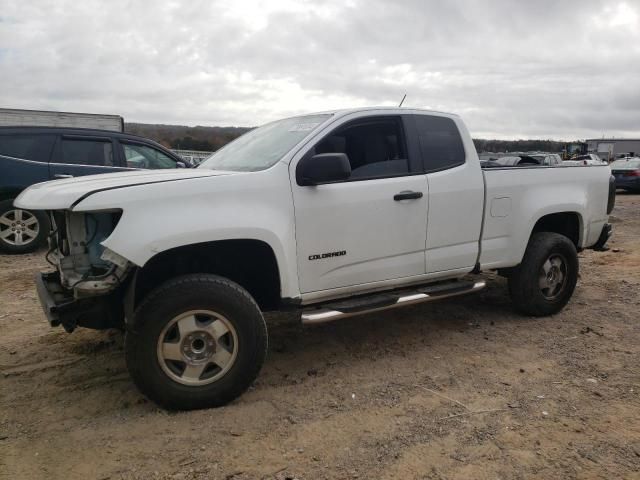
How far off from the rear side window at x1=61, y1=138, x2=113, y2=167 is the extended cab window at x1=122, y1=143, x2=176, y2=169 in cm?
27

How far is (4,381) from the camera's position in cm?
356

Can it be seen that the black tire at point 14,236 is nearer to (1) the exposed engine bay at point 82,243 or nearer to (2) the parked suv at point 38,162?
(2) the parked suv at point 38,162

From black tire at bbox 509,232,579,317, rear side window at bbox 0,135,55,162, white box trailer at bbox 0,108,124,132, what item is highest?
white box trailer at bbox 0,108,124,132

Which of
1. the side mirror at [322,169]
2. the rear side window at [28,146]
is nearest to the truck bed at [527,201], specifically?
the side mirror at [322,169]

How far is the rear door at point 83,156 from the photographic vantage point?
7723 millimetres

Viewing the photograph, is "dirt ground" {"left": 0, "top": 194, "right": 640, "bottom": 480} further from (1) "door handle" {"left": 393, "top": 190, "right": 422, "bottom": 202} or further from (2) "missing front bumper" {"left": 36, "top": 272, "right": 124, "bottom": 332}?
(1) "door handle" {"left": 393, "top": 190, "right": 422, "bottom": 202}

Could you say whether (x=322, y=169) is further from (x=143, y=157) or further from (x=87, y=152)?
(x=87, y=152)

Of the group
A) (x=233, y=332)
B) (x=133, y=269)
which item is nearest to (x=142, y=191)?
(x=133, y=269)

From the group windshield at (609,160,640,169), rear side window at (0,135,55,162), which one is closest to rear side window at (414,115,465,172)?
rear side window at (0,135,55,162)

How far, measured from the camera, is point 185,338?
308cm

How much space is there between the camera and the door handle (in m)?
3.83

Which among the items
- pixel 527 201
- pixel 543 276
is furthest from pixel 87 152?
pixel 543 276

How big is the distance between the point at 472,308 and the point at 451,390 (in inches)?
79.5

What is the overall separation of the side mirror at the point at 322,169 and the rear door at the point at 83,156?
540 centimetres
